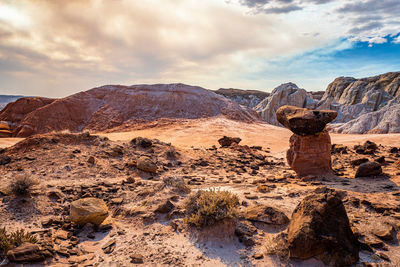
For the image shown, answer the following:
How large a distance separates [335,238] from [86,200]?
4533 millimetres

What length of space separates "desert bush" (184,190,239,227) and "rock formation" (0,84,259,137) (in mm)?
23376

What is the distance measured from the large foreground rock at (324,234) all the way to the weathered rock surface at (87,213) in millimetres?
3455

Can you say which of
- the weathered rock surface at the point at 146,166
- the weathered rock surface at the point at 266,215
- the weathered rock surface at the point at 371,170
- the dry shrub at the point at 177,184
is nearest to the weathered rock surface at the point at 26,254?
the dry shrub at the point at 177,184

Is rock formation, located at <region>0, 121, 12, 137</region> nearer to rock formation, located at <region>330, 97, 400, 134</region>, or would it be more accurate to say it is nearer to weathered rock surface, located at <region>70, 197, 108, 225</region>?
weathered rock surface, located at <region>70, 197, 108, 225</region>

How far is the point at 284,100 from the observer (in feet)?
136

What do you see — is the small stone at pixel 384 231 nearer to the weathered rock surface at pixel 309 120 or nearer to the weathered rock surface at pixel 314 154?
the weathered rock surface at pixel 314 154

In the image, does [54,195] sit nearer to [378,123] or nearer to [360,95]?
[378,123]

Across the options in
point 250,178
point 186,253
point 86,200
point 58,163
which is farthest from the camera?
point 250,178

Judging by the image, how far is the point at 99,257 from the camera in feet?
11.5

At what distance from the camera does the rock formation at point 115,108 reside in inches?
962

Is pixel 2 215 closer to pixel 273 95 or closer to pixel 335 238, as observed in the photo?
pixel 335 238

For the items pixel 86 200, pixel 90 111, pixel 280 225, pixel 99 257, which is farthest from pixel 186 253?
pixel 90 111

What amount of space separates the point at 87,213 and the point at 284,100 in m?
41.7

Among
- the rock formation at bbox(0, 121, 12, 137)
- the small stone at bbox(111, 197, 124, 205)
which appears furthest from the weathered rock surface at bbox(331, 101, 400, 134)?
the rock formation at bbox(0, 121, 12, 137)
